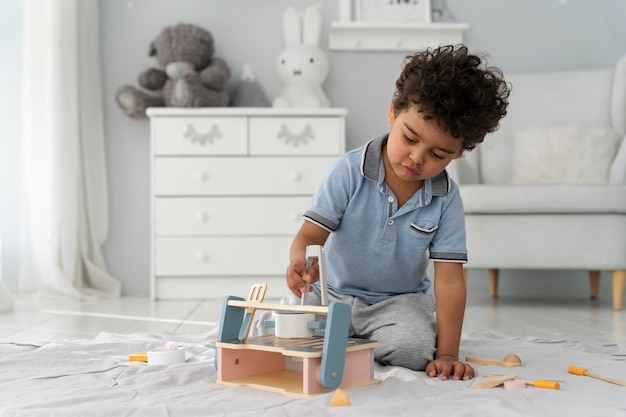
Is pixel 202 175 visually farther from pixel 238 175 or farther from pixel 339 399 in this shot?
pixel 339 399

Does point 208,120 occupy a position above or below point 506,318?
above

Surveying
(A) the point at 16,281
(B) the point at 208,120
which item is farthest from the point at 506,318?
(A) the point at 16,281

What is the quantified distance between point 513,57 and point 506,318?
1.53 meters

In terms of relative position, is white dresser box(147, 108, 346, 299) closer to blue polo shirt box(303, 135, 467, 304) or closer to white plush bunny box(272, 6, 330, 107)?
white plush bunny box(272, 6, 330, 107)

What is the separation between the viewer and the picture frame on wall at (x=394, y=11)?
Result: 317cm

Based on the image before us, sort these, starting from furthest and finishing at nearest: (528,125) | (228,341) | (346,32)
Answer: (346,32)
(528,125)
(228,341)

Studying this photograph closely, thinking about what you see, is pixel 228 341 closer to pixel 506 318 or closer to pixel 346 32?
pixel 506 318

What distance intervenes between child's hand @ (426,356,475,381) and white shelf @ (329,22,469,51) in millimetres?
2192

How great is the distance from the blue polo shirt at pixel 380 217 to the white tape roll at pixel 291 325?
26 centimetres

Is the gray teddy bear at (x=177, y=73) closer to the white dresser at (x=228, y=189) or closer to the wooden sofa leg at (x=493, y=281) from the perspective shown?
the white dresser at (x=228, y=189)

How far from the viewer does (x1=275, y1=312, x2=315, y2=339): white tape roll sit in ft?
3.55

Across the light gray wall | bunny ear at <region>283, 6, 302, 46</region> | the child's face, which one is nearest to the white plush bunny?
bunny ear at <region>283, 6, 302, 46</region>

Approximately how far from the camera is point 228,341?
1067 mm

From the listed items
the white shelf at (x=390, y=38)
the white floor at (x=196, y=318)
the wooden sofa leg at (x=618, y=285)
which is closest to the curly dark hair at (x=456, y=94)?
the white floor at (x=196, y=318)
